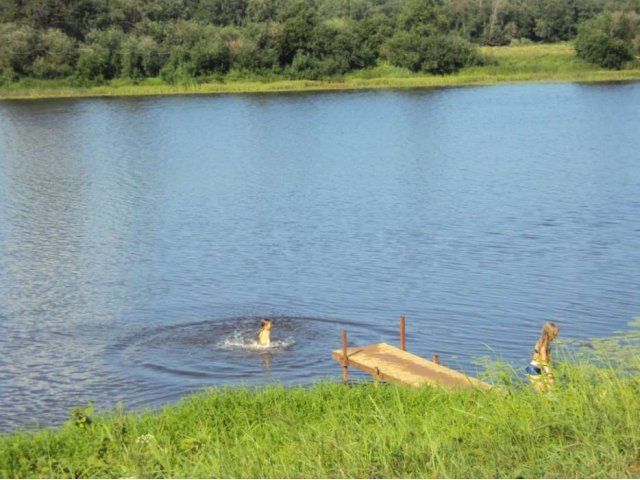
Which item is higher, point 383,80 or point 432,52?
point 432,52

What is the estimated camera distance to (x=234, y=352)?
20.0m

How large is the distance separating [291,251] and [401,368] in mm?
13758

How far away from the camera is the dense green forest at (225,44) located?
92562 mm

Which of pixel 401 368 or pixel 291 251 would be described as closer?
pixel 401 368

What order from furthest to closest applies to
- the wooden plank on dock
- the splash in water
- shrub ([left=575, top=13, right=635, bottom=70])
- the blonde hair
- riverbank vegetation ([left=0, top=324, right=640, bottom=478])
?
shrub ([left=575, top=13, right=635, bottom=70]), the splash in water, the wooden plank on dock, the blonde hair, riverbank vegetation ([left=0, top=324, right=640, bottom=478])

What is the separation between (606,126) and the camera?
57.5 meters

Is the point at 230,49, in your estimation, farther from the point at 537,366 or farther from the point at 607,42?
the point at 537,366

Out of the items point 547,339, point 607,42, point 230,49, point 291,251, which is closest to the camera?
point 547,339

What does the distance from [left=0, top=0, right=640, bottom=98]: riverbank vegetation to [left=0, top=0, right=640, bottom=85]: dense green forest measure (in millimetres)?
97

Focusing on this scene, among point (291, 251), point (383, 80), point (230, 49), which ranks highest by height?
point (230, 49)

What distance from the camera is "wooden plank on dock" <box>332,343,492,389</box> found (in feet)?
48.2

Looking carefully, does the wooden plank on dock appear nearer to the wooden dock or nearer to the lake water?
the wooden dock

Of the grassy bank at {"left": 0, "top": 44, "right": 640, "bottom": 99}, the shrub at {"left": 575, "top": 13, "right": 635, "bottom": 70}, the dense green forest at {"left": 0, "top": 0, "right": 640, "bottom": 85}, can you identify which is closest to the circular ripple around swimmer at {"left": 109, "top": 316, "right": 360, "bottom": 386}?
the grassy bank at {"left": 0, "top": 44, "right": 640, "bottom": 99}

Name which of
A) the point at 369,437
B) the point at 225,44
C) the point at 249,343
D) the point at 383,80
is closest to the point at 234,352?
the point at 249,343
